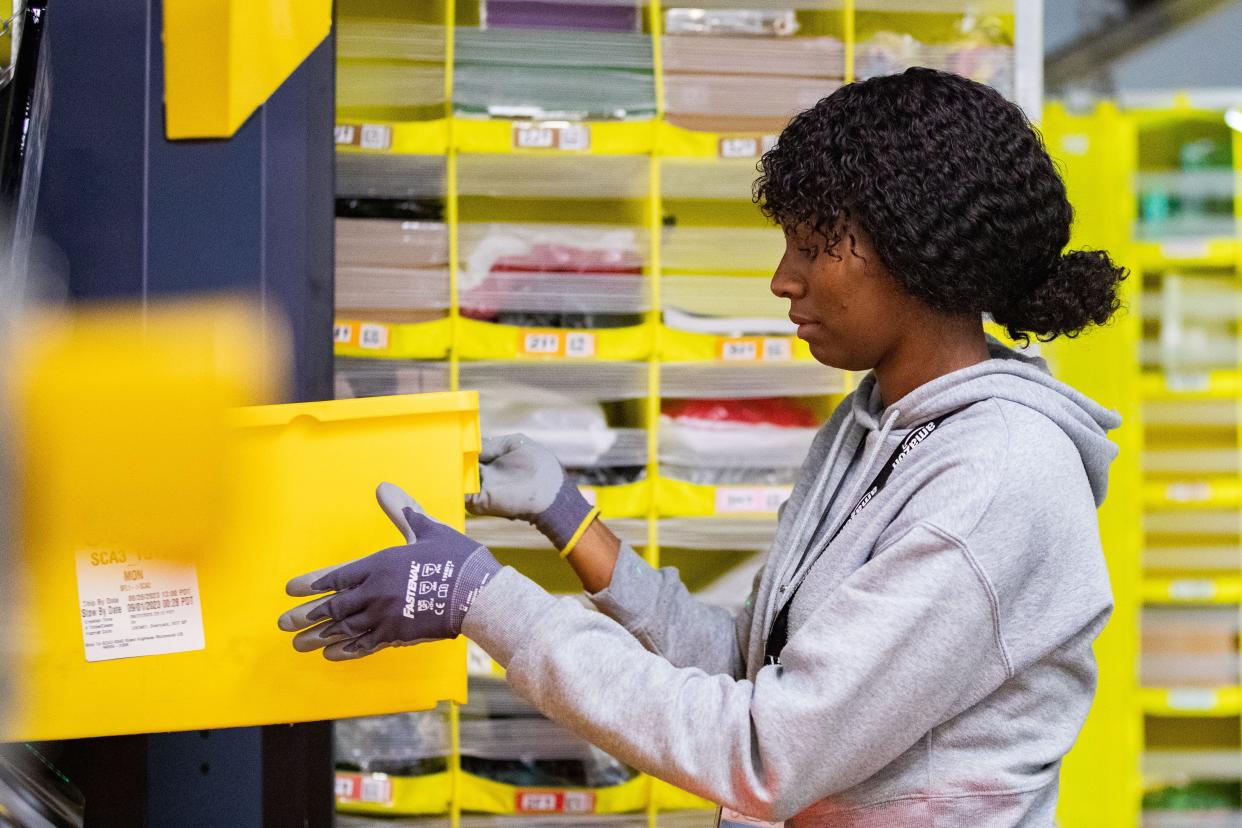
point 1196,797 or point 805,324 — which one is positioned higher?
point 805,324

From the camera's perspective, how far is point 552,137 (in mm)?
2354

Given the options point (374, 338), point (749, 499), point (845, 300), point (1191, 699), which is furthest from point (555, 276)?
point (1191, 699)

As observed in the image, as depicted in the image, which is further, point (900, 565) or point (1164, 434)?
point (1164, 434)

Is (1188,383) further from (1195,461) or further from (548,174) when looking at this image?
(548,174)

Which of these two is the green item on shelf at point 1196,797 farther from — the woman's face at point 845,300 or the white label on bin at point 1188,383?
the woman's face at point 845,300

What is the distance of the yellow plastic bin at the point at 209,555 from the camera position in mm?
1042

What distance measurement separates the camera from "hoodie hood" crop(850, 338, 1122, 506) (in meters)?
1.14

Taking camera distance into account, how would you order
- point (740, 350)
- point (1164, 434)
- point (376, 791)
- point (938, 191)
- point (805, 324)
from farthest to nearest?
point (1164, 434), point (740, 350), point (376, 791), point (805, 324), point (938, 191)

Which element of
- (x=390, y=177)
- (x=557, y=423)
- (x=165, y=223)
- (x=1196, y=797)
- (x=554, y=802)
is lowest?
(x=1196, y=797)

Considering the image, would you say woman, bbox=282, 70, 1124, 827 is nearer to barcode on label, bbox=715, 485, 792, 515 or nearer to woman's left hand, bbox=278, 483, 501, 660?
woman's left hand, bbox=278, 483, 501, 660

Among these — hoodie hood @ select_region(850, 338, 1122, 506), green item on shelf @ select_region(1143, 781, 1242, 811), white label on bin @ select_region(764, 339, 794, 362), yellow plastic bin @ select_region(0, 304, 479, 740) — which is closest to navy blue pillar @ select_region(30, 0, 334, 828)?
yellow plastic bin @ select_region(0, 304, 479, 740)

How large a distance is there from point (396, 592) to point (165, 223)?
1.75ft

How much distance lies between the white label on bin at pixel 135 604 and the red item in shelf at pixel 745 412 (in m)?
1.49

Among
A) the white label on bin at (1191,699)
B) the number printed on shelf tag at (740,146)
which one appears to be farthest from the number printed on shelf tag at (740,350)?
→ the white label on bin at (1191,699)
